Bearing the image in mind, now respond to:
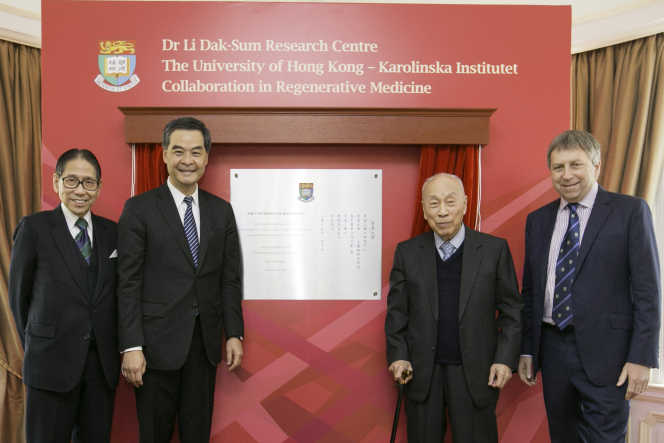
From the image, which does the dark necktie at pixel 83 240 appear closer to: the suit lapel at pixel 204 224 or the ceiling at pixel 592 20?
the suit lapel at pixel 204 224

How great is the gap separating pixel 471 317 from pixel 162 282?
4.68 ft

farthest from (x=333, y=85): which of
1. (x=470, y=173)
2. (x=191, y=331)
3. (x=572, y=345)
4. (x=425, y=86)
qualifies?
(x=572, y=345)

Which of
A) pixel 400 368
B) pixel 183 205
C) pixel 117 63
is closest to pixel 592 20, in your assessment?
pixel 400 368

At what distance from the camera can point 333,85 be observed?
2428 mm

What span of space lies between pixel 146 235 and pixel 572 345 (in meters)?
1.97

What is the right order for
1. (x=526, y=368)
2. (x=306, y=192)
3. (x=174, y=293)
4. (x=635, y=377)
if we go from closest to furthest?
(x=635, y=377) → (x=174, y=293) → (x=526, y=368) → (x=306, y=192)

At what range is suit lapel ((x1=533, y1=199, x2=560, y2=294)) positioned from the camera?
Answer: 6.36ft

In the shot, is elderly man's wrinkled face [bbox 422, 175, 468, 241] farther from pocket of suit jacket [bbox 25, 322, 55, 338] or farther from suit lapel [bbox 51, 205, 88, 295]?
pocket of suit jacket [bbox 25, 322, 55, 338]

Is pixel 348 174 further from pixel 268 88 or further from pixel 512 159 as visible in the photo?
pixel 512 159

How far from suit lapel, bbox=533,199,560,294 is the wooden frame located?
0.54m

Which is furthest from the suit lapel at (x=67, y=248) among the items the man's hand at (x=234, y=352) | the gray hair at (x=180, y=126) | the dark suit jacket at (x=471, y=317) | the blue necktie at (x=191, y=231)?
the dark suit jacket at (x=471, y=317)

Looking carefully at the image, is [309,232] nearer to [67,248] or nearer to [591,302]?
[67,248]

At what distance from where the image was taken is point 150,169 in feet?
7.67

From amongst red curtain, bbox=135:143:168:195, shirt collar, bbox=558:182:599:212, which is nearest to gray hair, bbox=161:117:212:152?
red curtain, bbox=135:143:168:195
